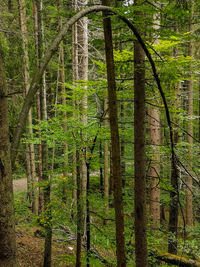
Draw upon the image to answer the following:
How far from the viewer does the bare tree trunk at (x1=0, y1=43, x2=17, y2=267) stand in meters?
1.62

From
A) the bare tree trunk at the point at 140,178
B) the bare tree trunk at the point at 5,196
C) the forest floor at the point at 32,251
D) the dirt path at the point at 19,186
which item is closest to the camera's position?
the bare tree trunk at the point at 5,196

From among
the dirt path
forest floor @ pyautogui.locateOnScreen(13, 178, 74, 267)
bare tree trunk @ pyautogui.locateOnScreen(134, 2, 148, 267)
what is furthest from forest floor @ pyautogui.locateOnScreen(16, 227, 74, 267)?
the dirt path

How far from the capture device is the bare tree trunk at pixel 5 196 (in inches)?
63.6

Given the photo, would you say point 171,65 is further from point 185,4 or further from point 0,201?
point 0,201

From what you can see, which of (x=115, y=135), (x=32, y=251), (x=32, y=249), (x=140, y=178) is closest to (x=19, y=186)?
(x=32, y=249)

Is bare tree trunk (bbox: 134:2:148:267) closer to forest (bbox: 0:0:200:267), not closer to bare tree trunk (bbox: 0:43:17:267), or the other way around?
forest (bbox: 0:0:200:267)

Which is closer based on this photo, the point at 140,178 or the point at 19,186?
the point at 140,178

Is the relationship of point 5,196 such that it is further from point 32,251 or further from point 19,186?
point 19,186

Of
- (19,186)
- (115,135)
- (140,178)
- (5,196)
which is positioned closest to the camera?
(5,196)

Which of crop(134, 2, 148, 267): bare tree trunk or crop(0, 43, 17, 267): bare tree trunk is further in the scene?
crop(134, 2, 148, 267): bare tree trunk

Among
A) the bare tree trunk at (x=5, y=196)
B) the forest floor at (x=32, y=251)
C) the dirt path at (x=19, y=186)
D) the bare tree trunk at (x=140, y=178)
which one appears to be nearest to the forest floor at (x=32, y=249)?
the forest floor at (x=32, y=251)

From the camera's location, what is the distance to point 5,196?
64.1 inches

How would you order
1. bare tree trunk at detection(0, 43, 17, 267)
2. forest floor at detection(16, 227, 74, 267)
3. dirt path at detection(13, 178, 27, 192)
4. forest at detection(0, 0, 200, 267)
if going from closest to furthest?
bare tree trunk at detection(0, 43, 17, 267) < forest at detection(0, 0, 200, 267) < forest floor at detection(16, 227, 74, 267) < dirt path at detection(13, 178, 27, 192)

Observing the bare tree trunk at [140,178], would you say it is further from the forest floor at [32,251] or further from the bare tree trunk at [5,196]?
the forest floor at [32,251]
